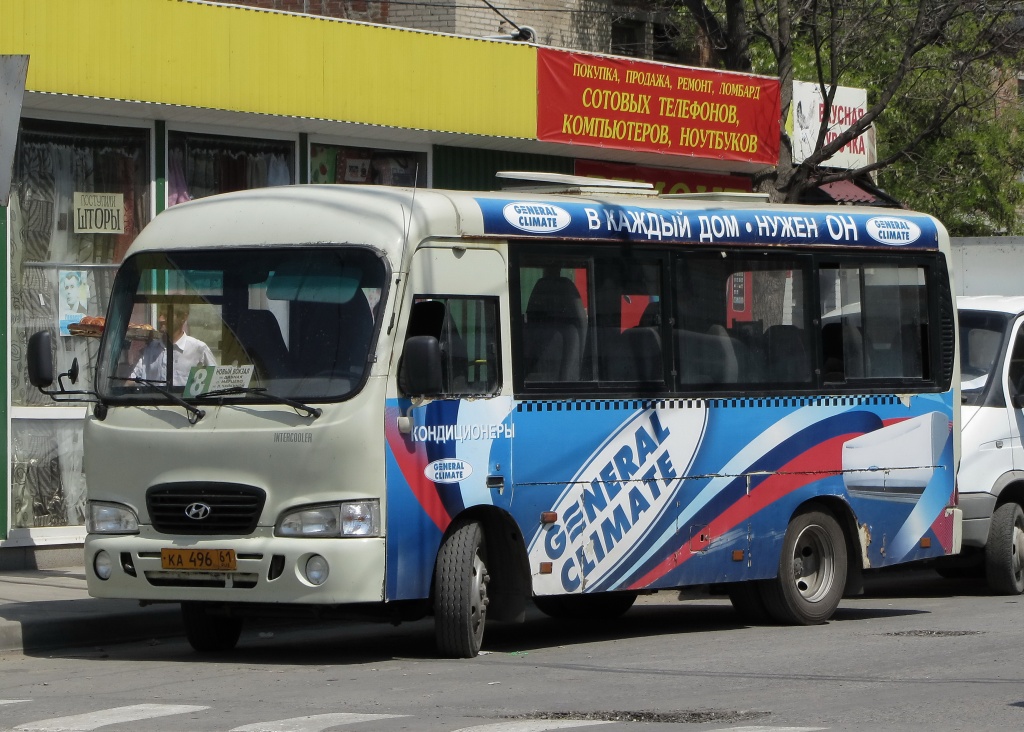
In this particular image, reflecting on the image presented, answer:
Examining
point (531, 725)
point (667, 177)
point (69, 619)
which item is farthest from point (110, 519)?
point (667, 177)

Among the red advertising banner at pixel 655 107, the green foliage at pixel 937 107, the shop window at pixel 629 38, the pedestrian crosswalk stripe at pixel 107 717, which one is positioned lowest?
the pedestrian crosswalk stripe at pixel 107 717

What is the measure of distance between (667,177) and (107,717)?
44.8ft

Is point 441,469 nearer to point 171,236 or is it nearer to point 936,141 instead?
point 171,236

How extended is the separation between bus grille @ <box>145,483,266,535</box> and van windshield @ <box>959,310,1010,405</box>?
22.9 ft

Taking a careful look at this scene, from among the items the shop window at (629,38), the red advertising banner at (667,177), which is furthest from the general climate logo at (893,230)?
the shop window at (629,38)

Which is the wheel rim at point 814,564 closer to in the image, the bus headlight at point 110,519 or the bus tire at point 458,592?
the bus tire at point 458,592

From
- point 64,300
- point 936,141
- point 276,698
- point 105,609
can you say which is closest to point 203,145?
point 64,300

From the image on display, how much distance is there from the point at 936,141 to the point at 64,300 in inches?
711

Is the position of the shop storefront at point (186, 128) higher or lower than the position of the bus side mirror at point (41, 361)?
higher

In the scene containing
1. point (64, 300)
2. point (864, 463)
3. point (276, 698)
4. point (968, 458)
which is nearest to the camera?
point (276, 698)

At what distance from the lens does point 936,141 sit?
1177 inches

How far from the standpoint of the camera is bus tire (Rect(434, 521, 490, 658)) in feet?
33.7

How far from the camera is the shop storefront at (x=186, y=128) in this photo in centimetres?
1500

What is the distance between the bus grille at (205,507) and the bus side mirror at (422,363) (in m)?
1.03
